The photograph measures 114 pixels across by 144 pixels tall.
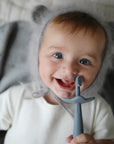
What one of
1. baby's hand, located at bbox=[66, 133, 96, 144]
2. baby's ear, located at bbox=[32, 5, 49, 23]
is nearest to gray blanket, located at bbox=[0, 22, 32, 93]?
baby's ear, located at bbox=[32, 5, 49, 23]

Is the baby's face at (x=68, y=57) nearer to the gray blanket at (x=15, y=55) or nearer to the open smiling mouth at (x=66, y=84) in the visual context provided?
the open smiling mouth at (x=66, y=84)

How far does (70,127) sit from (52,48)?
271mm

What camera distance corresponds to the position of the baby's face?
24.2 inches

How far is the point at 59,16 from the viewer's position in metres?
0.66

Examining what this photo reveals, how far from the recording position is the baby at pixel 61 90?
62cm

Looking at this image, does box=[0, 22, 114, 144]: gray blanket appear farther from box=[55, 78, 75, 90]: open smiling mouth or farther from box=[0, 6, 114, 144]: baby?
box=[55, 78, 75, 90]: open smiling mouth

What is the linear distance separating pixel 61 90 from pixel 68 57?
0.33ft

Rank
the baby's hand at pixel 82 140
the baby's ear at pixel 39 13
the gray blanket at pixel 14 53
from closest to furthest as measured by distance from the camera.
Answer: the baby's hand at pixel 82 140 → the baby's ear at pixel 39 13 → the gray blanket at pixel 14 53

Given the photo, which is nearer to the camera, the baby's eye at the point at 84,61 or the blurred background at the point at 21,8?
the baby's eye at the point at 84,61

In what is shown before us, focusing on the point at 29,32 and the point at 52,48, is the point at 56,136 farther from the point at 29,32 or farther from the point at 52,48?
the point at 29,32

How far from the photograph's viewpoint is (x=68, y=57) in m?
0.62

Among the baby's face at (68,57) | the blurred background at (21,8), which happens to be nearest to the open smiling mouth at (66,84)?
the baby's face at (68,57)

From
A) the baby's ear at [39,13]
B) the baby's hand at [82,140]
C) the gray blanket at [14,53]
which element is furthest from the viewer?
the gray blanket at [14,53]

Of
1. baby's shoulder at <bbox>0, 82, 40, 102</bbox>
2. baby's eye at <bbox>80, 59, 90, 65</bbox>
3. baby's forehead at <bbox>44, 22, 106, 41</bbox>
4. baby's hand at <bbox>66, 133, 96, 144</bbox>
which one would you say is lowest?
baby's hand at <bbox>66, 133, 96, 144</bbox>
